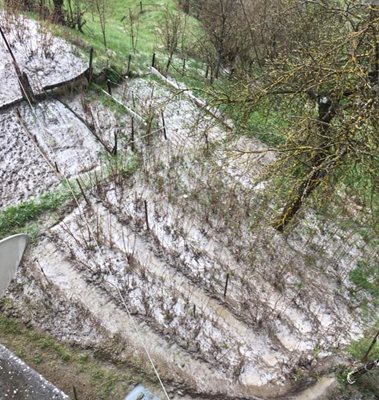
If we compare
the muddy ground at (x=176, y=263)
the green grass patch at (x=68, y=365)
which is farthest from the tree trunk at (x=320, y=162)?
the green grass patch at (x=68, y=365)

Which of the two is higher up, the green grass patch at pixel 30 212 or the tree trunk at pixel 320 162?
the tree trunk at pixel 320 162

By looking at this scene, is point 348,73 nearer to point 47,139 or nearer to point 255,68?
point 47,139

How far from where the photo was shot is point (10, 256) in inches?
229

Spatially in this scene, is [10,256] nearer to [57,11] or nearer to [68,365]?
[68,365]

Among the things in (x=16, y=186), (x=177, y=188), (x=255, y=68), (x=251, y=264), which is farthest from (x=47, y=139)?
(x=255, y=68)

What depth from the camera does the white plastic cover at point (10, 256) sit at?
223 inches

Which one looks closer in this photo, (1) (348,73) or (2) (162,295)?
(1) (348,73)

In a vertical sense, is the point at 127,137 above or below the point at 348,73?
below

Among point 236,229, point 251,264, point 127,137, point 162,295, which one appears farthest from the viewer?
point 127,137

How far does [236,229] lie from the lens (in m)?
7.29

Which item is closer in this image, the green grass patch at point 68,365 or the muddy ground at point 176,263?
the green grass patch at point 68,365

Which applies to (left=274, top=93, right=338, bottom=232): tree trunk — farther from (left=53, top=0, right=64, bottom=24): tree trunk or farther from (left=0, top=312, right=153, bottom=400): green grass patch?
(left=53, top=0, right=64, bottom=24): tree trunk

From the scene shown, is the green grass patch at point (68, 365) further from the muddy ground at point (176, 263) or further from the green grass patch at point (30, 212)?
the green grass patch at point (30, 212)

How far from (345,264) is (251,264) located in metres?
1.57
